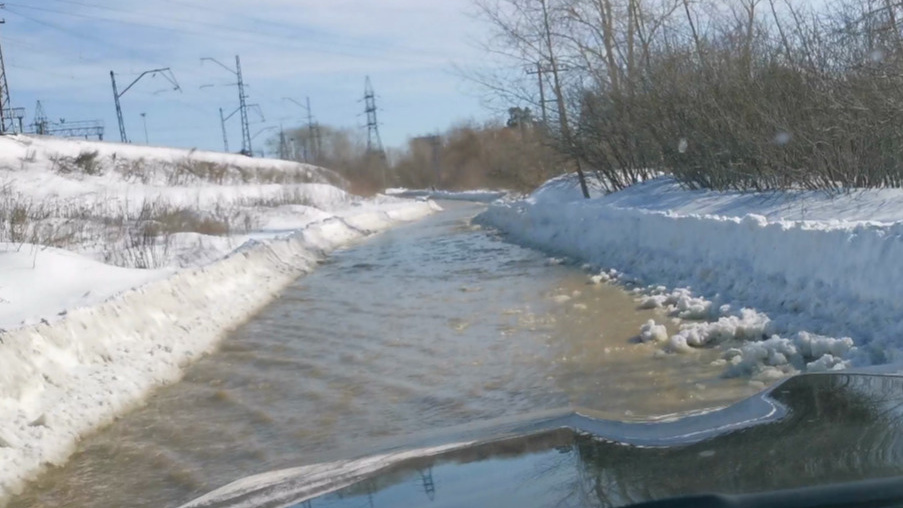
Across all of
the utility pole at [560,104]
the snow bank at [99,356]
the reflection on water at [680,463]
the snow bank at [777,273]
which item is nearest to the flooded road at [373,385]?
the snow bank at [99,356]

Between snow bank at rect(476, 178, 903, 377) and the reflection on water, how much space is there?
3.45 meters

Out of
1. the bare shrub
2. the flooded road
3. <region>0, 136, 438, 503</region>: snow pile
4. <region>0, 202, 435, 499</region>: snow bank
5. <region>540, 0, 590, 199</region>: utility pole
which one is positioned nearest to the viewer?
the flooded road

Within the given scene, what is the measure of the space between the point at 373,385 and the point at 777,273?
523 cm

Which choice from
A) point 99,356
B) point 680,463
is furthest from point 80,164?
point 680,463

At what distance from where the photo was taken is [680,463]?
15.4 ft

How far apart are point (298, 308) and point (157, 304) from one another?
4187 mm

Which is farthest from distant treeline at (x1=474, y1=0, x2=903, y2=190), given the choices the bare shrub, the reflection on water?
the bare shrub

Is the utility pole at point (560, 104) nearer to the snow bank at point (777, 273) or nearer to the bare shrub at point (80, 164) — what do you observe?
the snow bank at point (777, 273)

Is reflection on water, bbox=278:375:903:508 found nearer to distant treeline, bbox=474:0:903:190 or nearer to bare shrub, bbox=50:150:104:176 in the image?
distant treeline, bbox=474:0:903:190

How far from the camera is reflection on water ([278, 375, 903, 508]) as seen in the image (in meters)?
4.21

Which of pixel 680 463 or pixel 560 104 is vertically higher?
pixel 560 104

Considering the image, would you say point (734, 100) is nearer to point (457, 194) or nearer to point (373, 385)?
point (373, 385)

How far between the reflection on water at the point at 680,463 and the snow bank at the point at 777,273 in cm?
345

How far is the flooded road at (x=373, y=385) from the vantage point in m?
7.90
